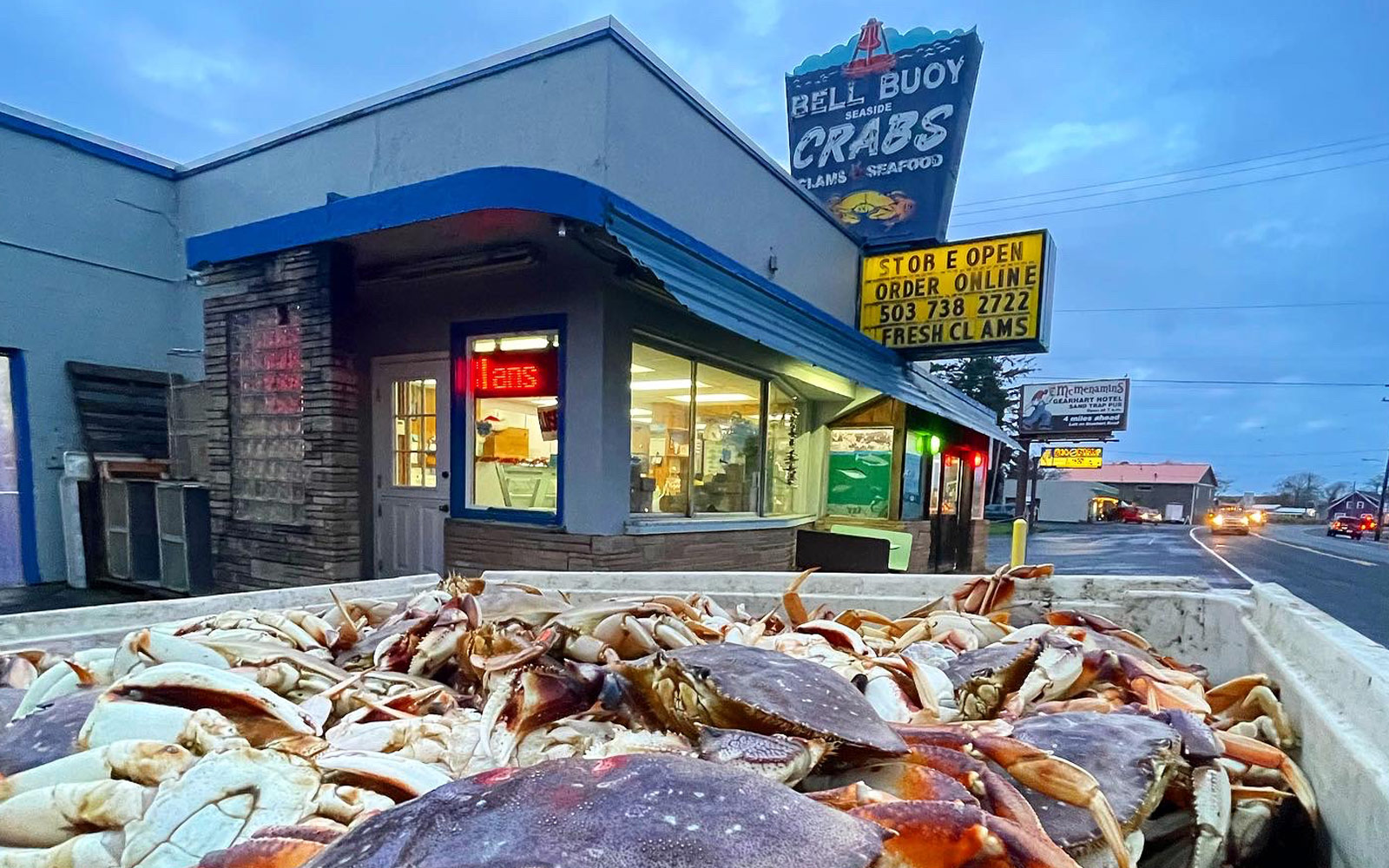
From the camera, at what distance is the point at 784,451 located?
754 cm

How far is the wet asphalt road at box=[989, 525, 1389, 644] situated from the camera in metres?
9.00

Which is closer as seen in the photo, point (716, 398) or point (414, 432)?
point (414, 432)

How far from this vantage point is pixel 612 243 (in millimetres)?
3785

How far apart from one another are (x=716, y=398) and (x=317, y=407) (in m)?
3.51

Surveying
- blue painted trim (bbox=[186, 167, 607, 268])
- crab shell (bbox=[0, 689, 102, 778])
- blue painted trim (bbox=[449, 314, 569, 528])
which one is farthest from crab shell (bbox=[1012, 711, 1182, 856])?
blue painted trim (bbox=[449, 314, 569, 528])

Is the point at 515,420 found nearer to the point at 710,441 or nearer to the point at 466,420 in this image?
the point at 466,420

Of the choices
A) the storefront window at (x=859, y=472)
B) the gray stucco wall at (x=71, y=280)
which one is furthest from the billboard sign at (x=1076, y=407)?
the gray stucco wall at (x=71, y=280)

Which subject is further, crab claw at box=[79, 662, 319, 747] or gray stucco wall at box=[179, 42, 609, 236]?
gray stucco wall at box=[179, 42, 609, 236]

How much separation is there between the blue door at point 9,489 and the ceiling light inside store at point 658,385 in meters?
5.91

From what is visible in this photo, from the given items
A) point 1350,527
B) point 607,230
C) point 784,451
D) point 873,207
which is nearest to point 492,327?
point 607,230

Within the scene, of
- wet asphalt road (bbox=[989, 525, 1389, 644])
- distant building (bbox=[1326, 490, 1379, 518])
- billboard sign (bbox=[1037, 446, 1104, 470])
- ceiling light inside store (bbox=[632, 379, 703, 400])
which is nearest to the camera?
ceiling light inside store (bbox=[632, 379, 703, 400])

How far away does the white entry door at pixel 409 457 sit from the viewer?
541 cm

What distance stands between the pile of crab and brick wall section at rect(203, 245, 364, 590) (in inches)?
135

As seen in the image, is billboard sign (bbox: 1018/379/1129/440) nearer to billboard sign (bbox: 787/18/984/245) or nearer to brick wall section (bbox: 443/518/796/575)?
billboard sign (bbox: 787/18/984/245)
